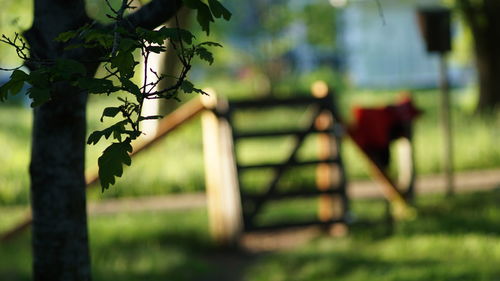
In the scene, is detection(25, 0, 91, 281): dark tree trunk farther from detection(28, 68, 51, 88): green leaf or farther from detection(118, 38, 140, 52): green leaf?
detection(118, 38, 140, 52): green leaf

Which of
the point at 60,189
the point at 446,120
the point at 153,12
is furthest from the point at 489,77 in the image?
the point at 153,12

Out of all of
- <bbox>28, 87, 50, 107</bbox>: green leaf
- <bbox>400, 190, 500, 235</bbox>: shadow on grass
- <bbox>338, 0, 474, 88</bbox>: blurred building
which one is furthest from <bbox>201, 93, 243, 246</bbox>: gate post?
<bbox>338, 0, 474, 88</bbox>: blurred building

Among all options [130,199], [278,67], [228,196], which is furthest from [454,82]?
[228,196]

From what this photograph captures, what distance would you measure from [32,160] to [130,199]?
7531 mm

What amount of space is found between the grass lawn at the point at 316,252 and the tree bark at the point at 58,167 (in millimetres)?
3169

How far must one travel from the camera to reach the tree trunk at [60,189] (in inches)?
195

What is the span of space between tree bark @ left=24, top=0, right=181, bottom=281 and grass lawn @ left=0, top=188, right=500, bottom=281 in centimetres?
Result: 317

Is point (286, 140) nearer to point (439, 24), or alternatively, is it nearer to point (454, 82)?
point (439, 24)

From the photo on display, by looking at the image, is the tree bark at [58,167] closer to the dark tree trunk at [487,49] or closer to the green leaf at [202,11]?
the green leaf at [202,11]

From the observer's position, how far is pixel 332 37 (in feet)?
93.2

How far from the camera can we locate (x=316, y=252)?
29.1ft

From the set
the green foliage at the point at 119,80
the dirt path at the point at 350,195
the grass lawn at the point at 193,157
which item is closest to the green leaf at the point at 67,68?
the green foliage at the point at 119,80

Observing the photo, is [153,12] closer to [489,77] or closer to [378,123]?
[378,123]

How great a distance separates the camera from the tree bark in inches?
193
